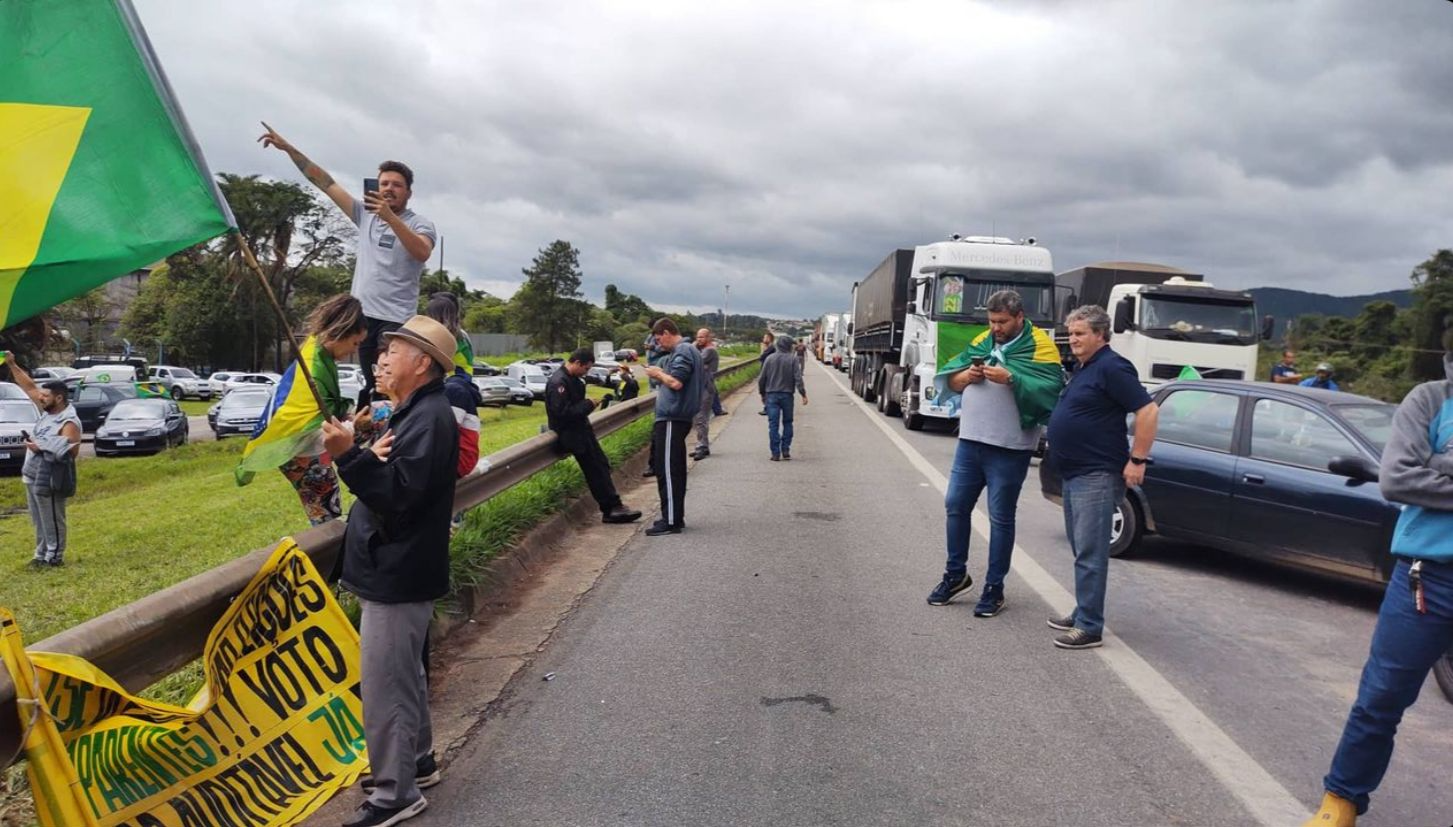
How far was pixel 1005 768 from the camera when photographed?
3846mm

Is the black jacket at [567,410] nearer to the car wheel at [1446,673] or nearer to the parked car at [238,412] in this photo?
the car wheel at [1446,673]

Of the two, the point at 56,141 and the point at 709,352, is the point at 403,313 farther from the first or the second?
the point at 709,352

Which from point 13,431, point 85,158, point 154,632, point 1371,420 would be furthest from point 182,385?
point 85,158

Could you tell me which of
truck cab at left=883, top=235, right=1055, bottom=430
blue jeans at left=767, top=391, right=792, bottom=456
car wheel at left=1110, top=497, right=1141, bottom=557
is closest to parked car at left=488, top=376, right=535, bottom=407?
truck cab at left=883, top=235, right=1055, bottom=430

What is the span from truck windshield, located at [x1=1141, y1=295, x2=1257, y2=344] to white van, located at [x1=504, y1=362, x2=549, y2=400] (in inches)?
1094

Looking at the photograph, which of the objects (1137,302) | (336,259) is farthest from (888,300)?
(336,259)

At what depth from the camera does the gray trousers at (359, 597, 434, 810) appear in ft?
10.9

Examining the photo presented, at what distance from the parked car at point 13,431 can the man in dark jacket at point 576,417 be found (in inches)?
595

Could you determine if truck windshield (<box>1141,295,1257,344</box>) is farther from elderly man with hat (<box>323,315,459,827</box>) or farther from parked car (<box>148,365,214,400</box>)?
parked car (<box>148,365,214,400</box>)

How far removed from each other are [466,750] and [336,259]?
196ft

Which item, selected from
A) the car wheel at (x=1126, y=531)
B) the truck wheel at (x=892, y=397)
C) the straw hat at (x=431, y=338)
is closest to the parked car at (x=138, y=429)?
the truck wheel at (x=892, y=397)

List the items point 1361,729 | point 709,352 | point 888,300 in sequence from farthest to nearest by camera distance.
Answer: point 888,300 → point 709,352 → point 1361,729

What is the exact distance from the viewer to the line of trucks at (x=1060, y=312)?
53.0 ft

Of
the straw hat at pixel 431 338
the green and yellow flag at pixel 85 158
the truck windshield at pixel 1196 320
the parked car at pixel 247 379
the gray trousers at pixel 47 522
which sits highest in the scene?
the truck windshield at pixel 1196 320
